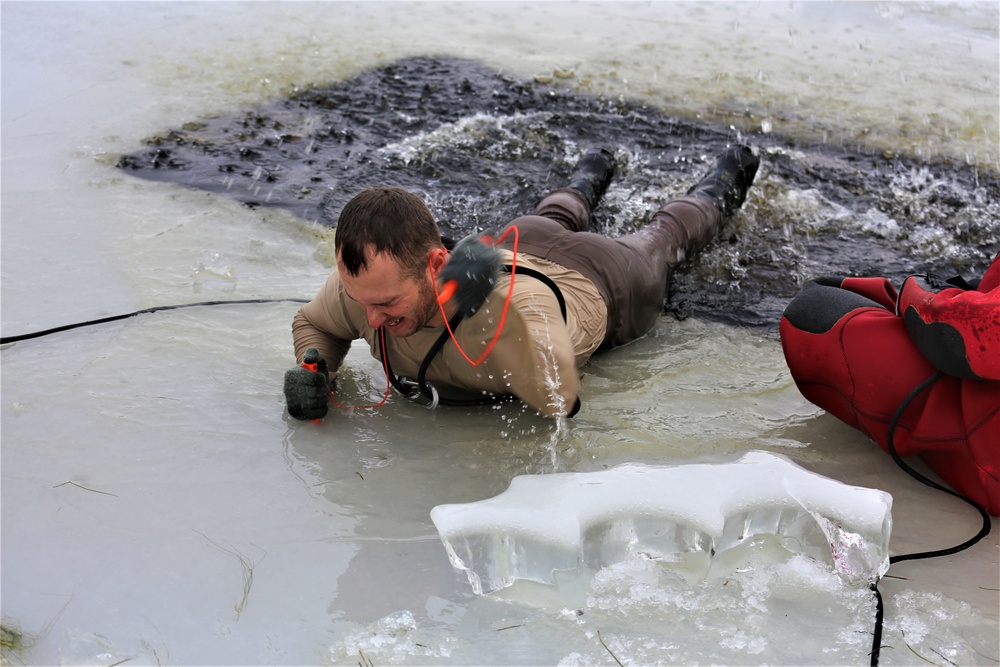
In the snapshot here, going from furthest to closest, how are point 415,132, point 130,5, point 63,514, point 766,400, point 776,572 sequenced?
1. point 130,5
2. point 415,132
3. point 766,400
4. point 63,514
5. point 776,572

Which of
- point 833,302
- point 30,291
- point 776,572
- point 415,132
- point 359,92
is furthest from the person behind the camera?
point 359,92

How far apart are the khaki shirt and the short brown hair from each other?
0.94ft

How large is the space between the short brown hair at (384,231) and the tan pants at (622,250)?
34.6 inches

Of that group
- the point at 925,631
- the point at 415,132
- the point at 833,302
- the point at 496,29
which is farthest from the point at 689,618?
the point at 496,29

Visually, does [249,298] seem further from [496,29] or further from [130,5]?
[130,5]

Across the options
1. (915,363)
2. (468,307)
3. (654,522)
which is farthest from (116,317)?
(915,363)

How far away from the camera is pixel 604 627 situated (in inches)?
87.4

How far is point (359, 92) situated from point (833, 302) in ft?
14.3

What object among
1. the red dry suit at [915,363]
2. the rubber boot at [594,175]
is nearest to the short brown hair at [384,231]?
the red dry suit at [915,363]

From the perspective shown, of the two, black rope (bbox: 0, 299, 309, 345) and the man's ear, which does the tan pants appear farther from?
black rope (bbox: 0, 299, 309, 345)

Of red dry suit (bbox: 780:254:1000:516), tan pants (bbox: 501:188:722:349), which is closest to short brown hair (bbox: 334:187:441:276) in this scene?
tan pants (bbox: 501:188:722:349)

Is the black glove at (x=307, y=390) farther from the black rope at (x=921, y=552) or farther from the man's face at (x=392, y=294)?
the black rope at (x=921, y=552)

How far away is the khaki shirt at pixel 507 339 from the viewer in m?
2.74

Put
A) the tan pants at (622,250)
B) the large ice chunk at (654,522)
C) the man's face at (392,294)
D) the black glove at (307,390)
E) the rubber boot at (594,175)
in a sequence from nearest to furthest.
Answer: the large ice chunk at (654,522) → the man's face at (392,294) → the black glove at (307,390) → the tan pants at (622,250) → the rubber boot at (594,175)
